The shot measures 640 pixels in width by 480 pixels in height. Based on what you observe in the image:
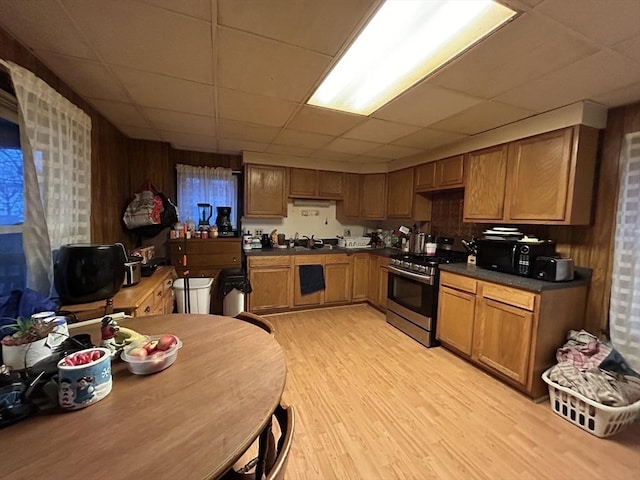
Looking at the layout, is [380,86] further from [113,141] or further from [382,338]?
[113,141]

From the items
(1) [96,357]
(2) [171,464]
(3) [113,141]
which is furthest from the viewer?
(3) [113,141]

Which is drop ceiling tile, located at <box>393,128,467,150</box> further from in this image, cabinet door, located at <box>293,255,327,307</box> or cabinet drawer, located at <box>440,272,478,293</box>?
cabinet door, located at <box>293,255,327,307</box>

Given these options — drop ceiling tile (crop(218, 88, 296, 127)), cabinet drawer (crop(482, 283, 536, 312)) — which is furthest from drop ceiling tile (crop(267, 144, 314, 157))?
cabinet drawer (crop(482, 283, 536, 312))

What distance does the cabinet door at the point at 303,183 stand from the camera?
160 inches

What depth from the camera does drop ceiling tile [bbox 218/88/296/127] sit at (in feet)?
6.73

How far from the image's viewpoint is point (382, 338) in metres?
3.11

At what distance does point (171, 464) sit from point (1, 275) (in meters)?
1.65

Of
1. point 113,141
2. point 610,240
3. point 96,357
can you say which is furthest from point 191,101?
point 610,240

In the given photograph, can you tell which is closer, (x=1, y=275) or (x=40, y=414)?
(x=40, y=414)

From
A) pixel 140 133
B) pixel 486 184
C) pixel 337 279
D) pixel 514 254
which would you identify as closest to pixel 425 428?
pixel 514 254

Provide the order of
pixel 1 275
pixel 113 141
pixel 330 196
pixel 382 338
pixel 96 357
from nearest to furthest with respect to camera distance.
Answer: pixel 96 357 → pixel 1 275 → pixel 113 141 → pixel 382 338 → pixel 330 196

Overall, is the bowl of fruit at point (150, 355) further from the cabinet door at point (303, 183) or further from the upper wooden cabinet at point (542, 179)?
the cabinet door at point (303, 183)

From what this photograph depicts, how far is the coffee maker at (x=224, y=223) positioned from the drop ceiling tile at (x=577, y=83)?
3.25 m

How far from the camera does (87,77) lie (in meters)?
1.80
